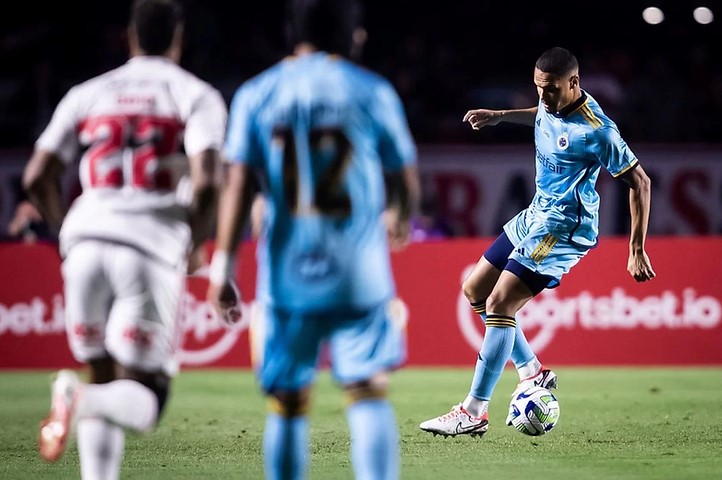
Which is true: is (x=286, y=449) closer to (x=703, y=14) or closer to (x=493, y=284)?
(x=493, y=284)

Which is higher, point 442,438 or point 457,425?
point 457,425

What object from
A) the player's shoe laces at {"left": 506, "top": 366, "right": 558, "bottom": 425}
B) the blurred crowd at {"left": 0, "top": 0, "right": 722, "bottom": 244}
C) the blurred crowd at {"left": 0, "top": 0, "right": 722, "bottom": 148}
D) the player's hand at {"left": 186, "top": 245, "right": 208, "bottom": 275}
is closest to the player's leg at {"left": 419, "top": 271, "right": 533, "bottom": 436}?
the player's shoe laces at {"left": 506, "top": 366, "right": 558, "bottom": 425}

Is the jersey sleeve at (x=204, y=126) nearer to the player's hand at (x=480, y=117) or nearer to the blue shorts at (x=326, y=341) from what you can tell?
the blue shorts at (x=326, y=341)

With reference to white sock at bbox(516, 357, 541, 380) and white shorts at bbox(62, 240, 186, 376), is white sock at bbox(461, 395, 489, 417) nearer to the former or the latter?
white sock at bbox(516, 357, 541, 380)

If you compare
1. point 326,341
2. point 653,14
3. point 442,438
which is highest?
point 653,14

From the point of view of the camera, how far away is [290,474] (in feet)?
15.4

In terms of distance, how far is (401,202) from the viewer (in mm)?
4734

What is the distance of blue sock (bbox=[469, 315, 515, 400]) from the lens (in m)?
7.64

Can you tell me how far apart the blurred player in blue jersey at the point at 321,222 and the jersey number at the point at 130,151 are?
33cm

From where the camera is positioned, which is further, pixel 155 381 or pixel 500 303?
pixel 500 303

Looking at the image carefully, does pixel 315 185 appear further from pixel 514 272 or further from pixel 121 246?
pixel 514 272

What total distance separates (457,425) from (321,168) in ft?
10.8

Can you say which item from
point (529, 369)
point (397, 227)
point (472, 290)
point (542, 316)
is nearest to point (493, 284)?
point (472, 290)

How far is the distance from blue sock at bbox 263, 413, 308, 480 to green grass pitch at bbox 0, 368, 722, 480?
5.19 feet
